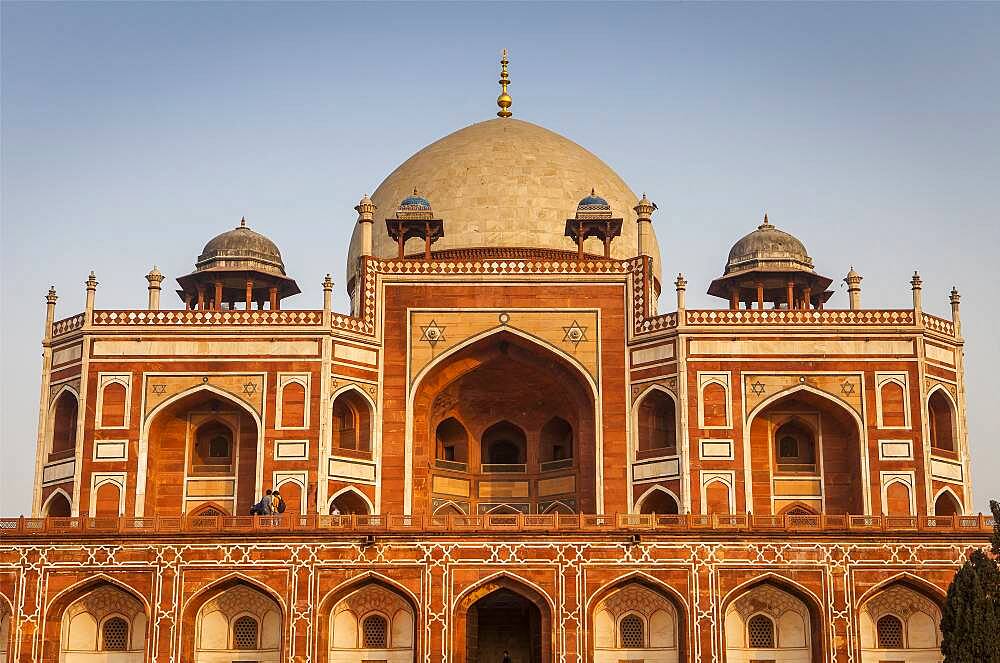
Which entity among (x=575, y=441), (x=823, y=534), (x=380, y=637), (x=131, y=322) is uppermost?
(x=131, y=322)

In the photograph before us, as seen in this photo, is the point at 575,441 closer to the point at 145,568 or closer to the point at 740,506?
the point at 740,506

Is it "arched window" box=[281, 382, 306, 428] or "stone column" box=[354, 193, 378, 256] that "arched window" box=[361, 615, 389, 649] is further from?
"stone column" box=[354, 193, 378, 256]

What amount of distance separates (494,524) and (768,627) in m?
5.34

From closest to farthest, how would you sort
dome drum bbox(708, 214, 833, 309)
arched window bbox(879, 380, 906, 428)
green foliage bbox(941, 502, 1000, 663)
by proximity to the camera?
green foliage bbox(941, 502, 1000, 663) < arched window bbox(879, 380, 906, 428) < dome drum bbox(708, 214, 833, 309)

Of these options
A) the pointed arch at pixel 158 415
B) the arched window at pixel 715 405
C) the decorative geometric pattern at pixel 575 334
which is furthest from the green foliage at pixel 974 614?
the pointed arch at pixel 158 415

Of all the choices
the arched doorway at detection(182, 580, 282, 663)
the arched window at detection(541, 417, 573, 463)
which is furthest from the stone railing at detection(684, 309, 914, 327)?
the arched doorway at detection(182, 580, 282, 663)

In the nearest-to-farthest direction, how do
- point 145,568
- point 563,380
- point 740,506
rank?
point 145,568
point 740,506
point 563,380

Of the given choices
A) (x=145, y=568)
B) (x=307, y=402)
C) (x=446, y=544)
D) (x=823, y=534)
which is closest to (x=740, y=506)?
(x=823, y=534)

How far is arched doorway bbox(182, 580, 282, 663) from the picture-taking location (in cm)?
2983

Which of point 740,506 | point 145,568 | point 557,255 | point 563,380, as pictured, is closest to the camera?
point 145,568

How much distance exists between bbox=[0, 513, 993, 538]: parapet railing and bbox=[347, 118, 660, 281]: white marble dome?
10.7 meters

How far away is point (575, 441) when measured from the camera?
3588cm

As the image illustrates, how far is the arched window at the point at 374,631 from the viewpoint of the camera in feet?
98.3

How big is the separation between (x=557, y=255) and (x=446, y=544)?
11.2 meters
